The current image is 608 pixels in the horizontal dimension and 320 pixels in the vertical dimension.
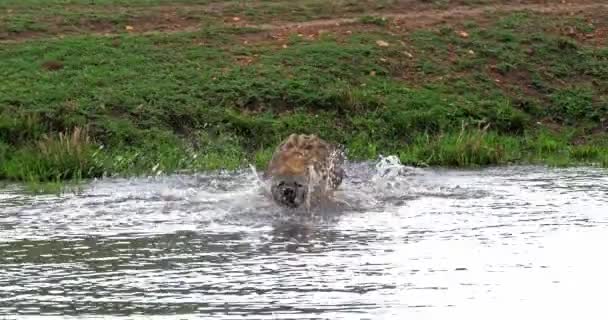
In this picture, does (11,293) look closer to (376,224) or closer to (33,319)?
(33,319)

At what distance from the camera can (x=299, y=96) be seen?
17.5 m

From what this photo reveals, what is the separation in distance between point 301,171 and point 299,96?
5.40 m

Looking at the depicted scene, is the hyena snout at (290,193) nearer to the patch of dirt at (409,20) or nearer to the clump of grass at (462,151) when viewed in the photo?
the clump of grass at (462,151)

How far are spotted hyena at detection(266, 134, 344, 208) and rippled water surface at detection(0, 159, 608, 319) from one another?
180mm

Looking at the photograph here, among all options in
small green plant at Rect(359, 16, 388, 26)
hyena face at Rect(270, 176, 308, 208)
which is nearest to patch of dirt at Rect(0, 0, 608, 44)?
small green plant at Rect(359, 16, 388, 26)

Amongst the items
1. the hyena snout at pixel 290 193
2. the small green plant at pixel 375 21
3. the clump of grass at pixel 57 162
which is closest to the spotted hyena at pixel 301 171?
the hyena snout at pixel 290 193

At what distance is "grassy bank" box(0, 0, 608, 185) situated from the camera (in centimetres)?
1557

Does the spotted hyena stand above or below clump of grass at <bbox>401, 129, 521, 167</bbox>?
above

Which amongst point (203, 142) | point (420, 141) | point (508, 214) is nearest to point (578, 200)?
point (508, 214)

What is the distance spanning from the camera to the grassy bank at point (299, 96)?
1557cm

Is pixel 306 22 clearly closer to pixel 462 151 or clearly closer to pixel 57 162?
pixel 462 151

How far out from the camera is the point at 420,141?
16.5 meters

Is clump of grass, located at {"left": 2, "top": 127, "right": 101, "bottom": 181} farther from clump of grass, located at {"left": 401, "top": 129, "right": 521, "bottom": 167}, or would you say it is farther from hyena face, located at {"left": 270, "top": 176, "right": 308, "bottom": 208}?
clump of grass, located at {"left": 401, "top": 129, "right": 521, "bottom": 167}

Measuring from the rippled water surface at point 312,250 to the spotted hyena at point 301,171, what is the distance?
18 cm
